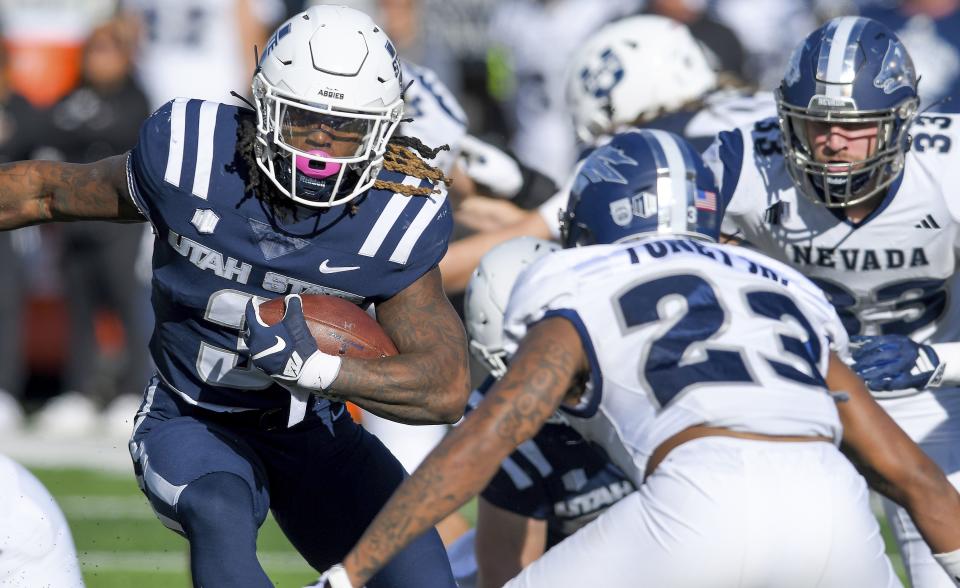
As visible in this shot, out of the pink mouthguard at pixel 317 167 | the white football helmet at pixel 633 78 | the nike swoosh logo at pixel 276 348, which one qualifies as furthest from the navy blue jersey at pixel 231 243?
the white football helmet at pixel 633 78

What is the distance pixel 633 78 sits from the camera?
19.0 ft

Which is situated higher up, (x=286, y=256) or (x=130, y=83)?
(x=286, y=256)

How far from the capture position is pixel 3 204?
12.2 ft

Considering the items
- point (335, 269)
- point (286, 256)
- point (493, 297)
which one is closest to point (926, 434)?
point (493, 297)

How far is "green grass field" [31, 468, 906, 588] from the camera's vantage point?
5586 mm

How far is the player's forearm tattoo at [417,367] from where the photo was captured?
3441 millimetres

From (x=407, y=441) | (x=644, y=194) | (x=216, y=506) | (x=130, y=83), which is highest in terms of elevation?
(x=644, y=194)

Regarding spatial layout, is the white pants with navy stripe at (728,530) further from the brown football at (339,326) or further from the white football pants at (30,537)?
the white football pants at (30,537)

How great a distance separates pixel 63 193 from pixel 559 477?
1.48 meters

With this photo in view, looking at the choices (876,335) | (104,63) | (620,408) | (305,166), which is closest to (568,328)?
(620,408)

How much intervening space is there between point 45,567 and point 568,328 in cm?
143

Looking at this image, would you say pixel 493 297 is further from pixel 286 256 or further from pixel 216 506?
pixel 216 506

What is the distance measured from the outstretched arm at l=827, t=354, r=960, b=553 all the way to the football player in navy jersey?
3.01 ft

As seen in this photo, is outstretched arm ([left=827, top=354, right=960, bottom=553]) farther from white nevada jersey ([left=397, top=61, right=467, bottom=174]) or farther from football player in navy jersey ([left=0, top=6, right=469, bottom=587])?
white nevada jersey ([left=397, top=61, right=467, bottom=174])
